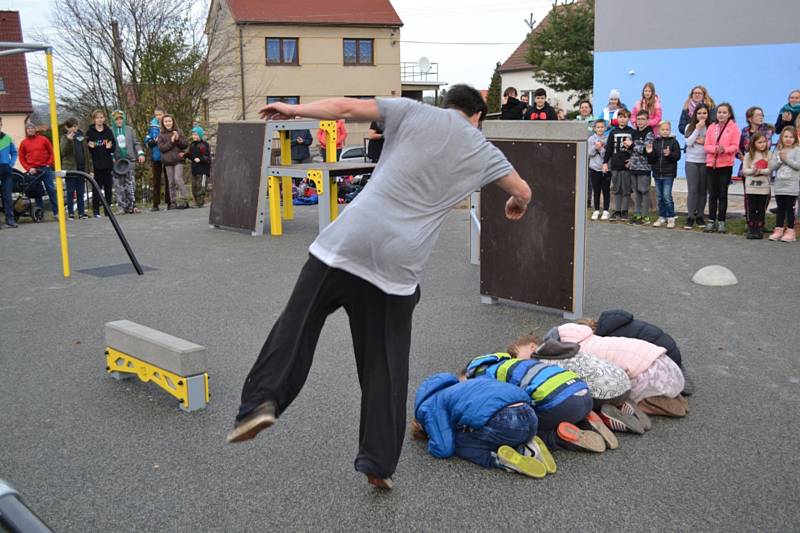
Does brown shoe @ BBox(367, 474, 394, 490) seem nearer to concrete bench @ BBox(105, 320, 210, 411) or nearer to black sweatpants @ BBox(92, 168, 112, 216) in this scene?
concrete bench @ BBox(105, 320, 210, 411)

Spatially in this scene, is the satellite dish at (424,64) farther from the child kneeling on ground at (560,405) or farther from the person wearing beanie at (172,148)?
the child kneeling on ground at (560,405)

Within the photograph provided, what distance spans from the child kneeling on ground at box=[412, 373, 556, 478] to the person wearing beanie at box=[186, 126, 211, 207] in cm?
1280

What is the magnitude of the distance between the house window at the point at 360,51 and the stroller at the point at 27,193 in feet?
118

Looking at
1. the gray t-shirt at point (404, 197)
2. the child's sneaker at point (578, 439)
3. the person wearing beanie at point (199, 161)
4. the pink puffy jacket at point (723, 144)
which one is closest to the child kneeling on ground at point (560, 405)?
the child's sneaker at point (578, 439)

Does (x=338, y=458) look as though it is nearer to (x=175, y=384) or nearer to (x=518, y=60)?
(x=175, y=384)

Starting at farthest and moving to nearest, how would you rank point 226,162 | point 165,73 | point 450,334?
point 165,73
point 226,162
point 450,334

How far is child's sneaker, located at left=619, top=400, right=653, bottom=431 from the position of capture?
4812 millimetres

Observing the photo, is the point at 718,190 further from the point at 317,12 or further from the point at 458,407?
the point at 317,12

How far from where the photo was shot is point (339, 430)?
16.0 feet

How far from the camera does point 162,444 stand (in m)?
4.69

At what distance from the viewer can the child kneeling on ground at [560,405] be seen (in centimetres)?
448

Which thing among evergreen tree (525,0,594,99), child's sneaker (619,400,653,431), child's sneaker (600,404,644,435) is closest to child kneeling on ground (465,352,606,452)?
child's sneaker (600,404,644,435)

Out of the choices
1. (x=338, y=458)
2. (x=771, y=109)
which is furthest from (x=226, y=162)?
(x=771, y=109)

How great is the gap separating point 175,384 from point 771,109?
66.7 feet
